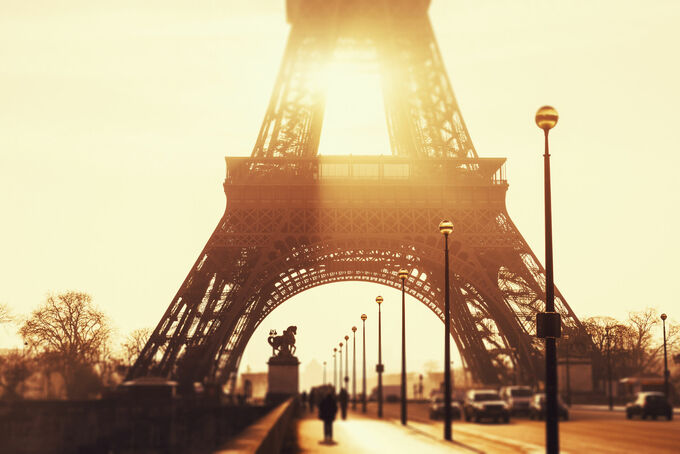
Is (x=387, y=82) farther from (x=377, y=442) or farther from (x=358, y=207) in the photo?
(x=377, y=442)

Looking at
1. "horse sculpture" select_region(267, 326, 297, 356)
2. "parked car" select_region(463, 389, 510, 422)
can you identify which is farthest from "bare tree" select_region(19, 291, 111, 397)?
"parked car" select_region(463, 389, 510, 422)

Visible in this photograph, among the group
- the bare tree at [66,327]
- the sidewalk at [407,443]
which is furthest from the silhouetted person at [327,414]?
the bare tree at [66,327]

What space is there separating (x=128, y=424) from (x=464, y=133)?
39.9m

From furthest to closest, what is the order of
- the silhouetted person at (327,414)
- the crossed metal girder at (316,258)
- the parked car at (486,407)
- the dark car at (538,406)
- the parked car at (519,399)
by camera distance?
the crossed metal girder at (316,258)
the parked car at (519,399)
the dark car at (538,406)
the parked car at (486,407)
the silhouetted person at (327,414)

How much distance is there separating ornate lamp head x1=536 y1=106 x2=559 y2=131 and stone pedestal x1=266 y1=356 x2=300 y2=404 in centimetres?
5739

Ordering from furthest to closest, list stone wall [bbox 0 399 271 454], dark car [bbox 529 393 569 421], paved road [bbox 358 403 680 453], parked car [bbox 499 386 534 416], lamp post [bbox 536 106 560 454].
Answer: parked car [bbox 499 386 534 416] → dark car [bbox 529 393 569 421] → paved road [bbox 358 403 680 453] → stone wall [bbox 0 399 271 454] → lamp post [bbox 536 106 560 454]

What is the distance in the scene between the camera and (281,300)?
296 ft

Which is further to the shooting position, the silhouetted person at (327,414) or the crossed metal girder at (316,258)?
the crossed metal girder at (316,258)

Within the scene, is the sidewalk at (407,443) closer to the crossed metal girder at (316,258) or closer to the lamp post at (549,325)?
the lamp post at (549,325)

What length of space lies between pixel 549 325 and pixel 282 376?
58271 millimetres

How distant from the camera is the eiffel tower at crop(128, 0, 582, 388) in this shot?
6688cm

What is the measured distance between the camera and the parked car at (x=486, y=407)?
5419 cm

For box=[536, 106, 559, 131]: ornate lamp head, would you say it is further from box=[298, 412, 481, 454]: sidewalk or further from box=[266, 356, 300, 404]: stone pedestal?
box=[266, 356, 300, 404]: stone pedestal

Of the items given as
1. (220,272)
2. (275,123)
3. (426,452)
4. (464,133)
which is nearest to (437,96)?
(464,133)
